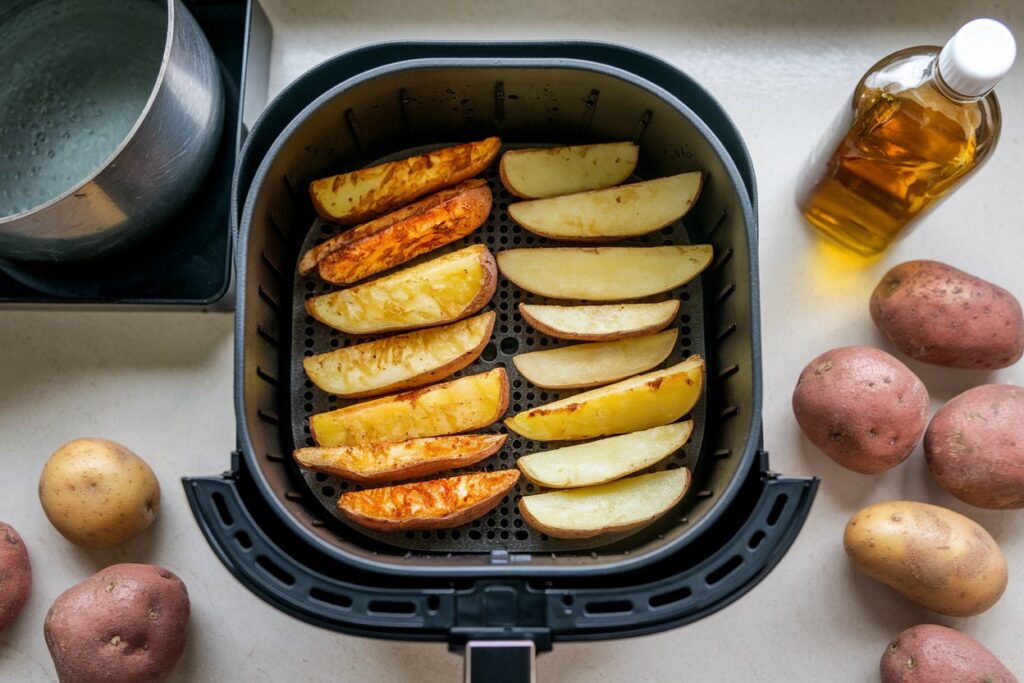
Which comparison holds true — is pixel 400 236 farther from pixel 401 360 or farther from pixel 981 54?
pixel 981 54

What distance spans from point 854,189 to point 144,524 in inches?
35.0

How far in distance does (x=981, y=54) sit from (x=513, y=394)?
558mm

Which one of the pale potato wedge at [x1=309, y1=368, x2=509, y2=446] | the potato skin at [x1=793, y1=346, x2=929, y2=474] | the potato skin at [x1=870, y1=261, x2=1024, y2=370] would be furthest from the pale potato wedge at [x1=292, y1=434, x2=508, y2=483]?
the potato skin at [x1=870, y1=261, x2=1024, y2=370]

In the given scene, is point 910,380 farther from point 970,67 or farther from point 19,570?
point 19,570

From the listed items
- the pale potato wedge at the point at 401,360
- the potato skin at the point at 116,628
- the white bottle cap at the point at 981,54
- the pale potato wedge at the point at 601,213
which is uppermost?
the white bottle cap at the point at 981,54

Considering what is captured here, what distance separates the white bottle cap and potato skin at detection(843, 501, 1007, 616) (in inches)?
18.0

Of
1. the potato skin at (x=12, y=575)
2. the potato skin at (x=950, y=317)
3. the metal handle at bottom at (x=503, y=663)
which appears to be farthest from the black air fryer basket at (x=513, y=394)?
the potato skin at (x=12, y=575)

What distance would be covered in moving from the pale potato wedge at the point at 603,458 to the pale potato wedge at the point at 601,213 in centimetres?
22

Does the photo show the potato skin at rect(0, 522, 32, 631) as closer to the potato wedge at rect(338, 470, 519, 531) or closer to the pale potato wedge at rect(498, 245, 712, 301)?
the potato wedge at rect(338, 470, 519, 531)

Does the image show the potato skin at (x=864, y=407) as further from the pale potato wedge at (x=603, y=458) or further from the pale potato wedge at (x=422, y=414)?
the pale potato wedge at (x=422, y=414)

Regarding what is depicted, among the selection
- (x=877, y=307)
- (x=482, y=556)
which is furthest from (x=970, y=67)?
(x=482, y=556)

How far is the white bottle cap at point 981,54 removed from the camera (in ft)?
2.47

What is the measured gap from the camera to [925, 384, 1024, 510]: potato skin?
0.92 metres

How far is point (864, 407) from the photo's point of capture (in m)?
0.91
